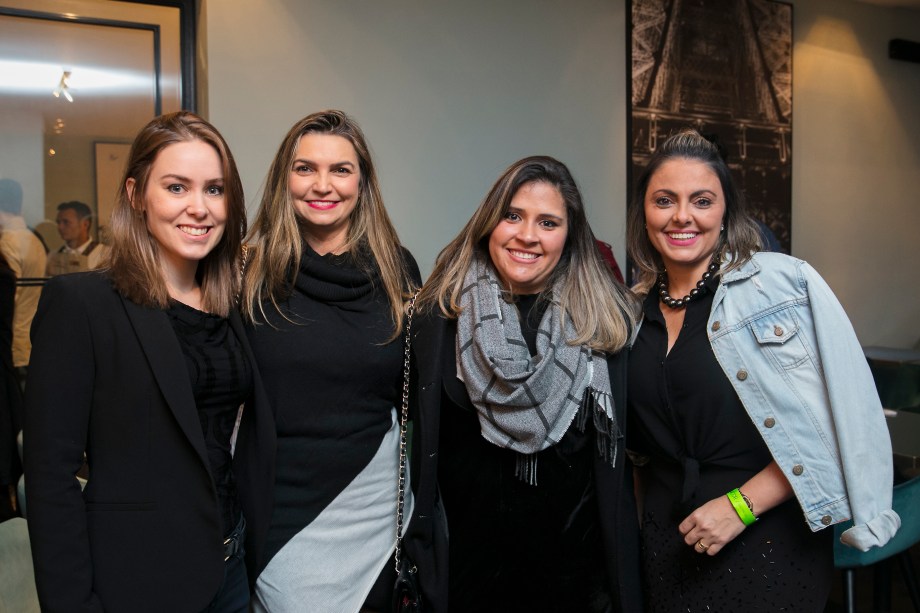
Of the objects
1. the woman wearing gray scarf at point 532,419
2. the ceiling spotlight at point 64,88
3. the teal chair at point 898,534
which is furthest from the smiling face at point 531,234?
the ceiling spotlight at point 64,88

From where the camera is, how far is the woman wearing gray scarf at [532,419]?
178 cm

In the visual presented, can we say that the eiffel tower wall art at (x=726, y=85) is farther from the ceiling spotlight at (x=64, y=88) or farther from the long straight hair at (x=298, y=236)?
the ceiling spotlight at (x=64, y=88)

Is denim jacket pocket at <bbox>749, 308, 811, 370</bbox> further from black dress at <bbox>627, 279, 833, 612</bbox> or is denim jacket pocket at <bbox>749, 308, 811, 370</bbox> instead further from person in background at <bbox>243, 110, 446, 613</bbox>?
person in background at <bbox>243, 110, 446, 613</bbox>

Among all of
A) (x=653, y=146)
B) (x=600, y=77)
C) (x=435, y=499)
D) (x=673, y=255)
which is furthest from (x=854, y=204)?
(x=435, y=499)

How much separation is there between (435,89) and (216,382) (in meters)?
2.72

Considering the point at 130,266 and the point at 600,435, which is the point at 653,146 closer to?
the point at 600,435

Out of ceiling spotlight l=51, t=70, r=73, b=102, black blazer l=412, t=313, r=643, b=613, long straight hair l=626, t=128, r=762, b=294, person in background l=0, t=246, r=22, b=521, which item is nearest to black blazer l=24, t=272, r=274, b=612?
black blazer l=412, t=313, r=643, b=613

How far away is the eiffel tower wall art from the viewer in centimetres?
450

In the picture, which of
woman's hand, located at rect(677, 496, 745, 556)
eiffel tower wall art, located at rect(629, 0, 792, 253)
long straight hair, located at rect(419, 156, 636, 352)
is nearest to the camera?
woman's hand, located at rect(677, 496, 745, 556)

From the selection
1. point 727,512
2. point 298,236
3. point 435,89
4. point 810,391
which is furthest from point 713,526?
point 435,89

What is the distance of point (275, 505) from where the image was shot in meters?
1.76

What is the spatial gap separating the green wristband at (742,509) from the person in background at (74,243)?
116 inches

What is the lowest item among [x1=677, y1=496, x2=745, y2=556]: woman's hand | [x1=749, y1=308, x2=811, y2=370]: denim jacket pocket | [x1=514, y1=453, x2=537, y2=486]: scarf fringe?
[x1=677, y1=496, x2=745, y2=556]: woman's hand

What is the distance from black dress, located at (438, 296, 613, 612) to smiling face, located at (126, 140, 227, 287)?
68 cm
